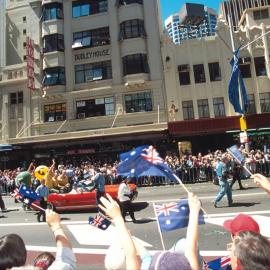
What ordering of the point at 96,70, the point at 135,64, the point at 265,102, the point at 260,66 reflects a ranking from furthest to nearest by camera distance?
1. the point at 96,70
2. the point at 135,64
3. the point at 260,66
4. the point at 265,102

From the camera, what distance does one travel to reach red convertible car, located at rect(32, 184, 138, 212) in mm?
14758

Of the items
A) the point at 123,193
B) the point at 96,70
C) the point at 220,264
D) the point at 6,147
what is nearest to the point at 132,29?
the point at 96,70

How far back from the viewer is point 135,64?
33.3m

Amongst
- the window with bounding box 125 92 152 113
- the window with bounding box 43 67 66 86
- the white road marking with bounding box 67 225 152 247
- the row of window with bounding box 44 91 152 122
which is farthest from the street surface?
the window with bounding box 43 67 66 86

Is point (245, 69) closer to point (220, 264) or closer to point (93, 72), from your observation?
point (93, 72)

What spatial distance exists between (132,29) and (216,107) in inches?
394

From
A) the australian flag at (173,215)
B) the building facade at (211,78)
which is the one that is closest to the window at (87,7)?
the building facade at (211,78)

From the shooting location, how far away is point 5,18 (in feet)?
130

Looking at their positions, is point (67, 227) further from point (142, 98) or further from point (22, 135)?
point (22, 135)

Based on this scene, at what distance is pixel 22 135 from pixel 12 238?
33.3 metres

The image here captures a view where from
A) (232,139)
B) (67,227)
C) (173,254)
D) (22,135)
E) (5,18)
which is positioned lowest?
(67,227)

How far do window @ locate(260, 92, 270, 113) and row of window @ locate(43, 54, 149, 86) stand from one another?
978 cm

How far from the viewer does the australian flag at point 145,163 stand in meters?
5.70

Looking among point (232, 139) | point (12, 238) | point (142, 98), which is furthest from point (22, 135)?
point (12, 238)
